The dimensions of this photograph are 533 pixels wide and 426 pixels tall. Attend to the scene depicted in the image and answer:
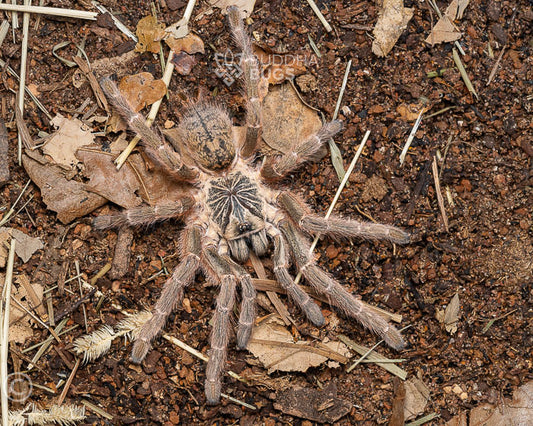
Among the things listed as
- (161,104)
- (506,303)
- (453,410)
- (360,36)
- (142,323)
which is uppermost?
(360,36)

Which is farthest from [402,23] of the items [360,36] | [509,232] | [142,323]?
[142,323]

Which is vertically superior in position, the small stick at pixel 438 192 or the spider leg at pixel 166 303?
the small stick at pixel 438 192

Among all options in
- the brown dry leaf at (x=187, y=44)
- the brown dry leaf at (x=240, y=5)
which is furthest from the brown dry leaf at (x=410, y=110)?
the brown dry leaf at (x=187, y=44)

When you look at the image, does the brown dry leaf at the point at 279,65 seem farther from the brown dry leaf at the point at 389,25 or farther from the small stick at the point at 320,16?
the brown dry leaf at the point at 389,25

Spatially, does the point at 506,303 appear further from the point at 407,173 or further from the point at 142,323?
the point at 142,323

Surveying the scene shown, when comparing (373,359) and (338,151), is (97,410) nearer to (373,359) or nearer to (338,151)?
(373,359)

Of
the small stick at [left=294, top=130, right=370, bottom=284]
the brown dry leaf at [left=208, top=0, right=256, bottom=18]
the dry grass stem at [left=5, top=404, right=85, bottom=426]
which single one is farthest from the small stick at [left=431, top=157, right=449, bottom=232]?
the dry grass stem at [left=5, top=404, right=85, bottom=426]
